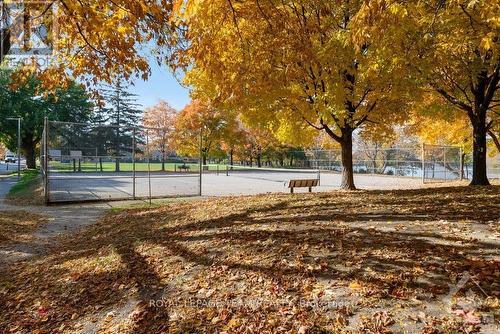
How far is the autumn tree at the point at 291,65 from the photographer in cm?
606

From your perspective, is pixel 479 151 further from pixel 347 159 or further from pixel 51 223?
pixel 51 223

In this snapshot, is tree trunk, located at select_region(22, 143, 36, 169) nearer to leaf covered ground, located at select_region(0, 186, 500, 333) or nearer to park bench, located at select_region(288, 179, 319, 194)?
park bench, located at select_region(288, 179, 319, 194)

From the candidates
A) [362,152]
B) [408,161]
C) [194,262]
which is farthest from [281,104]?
[362,152]

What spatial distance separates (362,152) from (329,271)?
3834cm

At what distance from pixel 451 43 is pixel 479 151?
561cm

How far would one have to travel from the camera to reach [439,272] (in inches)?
136

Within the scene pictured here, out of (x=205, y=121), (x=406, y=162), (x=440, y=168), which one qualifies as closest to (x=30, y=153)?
(x=205, y=121)

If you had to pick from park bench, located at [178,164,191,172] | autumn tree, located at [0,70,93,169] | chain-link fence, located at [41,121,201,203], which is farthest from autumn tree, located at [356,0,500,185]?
autumn tree, located at [0,70,93,169]

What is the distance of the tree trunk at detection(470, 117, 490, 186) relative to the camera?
1320 centimetres

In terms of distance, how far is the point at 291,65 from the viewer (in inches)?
270

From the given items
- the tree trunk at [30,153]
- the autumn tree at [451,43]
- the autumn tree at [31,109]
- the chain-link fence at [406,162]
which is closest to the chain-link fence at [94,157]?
the autumn tree at [451,43]

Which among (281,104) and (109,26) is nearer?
(109,26)

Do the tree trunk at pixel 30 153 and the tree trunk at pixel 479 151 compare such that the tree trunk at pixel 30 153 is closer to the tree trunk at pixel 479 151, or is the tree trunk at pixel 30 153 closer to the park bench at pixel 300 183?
the park bench at pixel 300 183

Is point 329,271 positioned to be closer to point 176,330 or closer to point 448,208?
point 176,330
